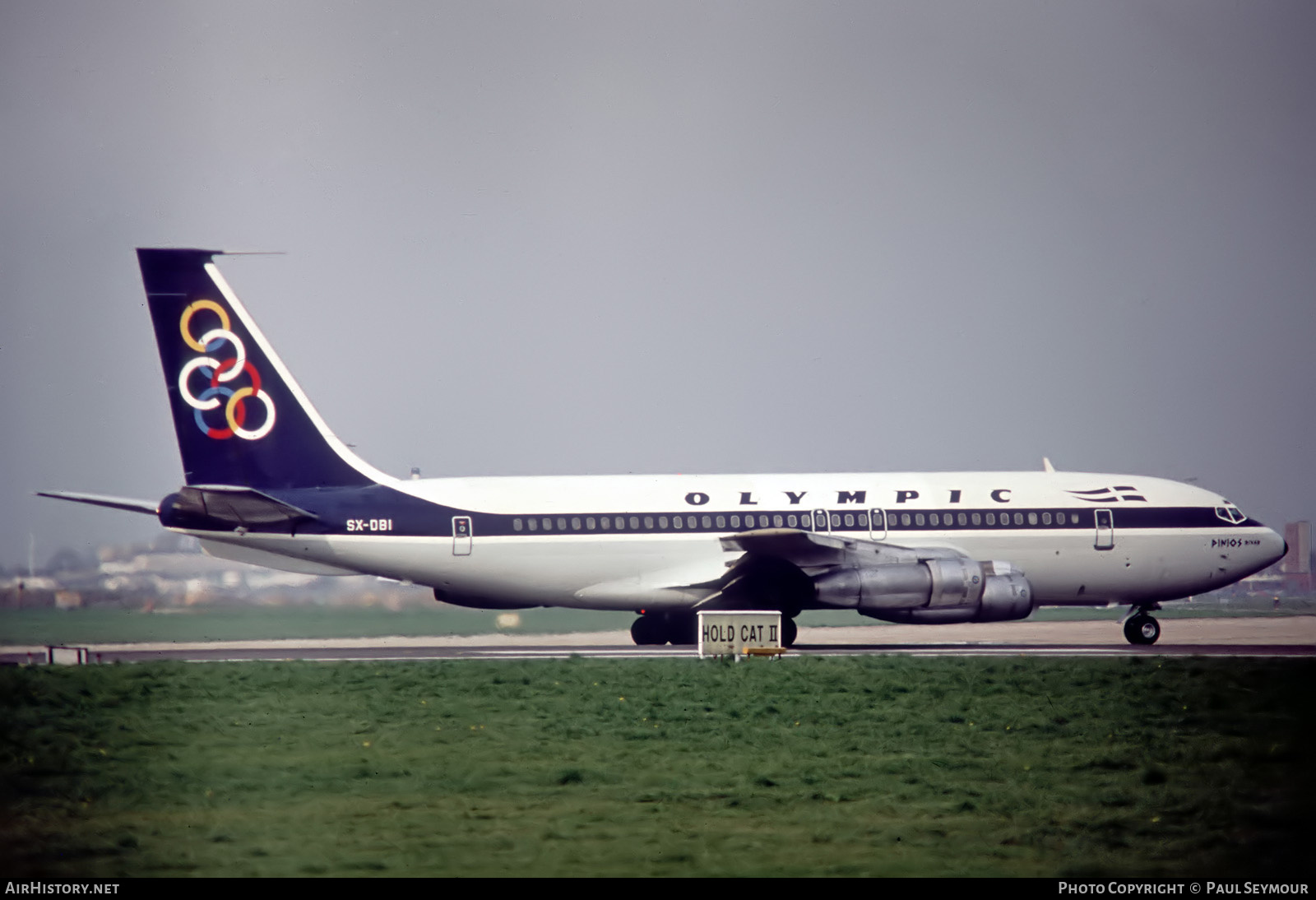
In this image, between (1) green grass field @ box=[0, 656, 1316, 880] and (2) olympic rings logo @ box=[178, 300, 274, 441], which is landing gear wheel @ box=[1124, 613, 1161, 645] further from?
(2) olympic rings logo @ box=[178, 300, 274, 441]

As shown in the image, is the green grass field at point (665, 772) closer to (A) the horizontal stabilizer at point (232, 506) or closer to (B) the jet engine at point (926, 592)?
(A) the horizontal stabilizer at point (232, 506)

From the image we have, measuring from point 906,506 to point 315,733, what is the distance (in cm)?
1769

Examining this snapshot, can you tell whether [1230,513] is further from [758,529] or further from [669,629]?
[669,629]

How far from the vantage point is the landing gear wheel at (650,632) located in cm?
3234

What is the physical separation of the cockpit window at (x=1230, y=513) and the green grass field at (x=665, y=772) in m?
10.2

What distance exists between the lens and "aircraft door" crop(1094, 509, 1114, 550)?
3219cm

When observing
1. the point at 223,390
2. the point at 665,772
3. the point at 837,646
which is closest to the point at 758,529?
the point at 837,646

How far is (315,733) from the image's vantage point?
56.4ft

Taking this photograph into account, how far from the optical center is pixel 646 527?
30.9m

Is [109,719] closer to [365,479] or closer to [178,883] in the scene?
[178,883]

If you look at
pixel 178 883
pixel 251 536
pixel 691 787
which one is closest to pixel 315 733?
pixel 691 787

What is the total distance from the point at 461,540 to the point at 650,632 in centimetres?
527

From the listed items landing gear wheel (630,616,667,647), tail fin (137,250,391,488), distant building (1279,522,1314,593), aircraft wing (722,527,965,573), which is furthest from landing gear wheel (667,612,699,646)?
distant building (1279,522,1314,593)

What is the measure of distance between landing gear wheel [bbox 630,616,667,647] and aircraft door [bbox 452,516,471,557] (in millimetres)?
4806
